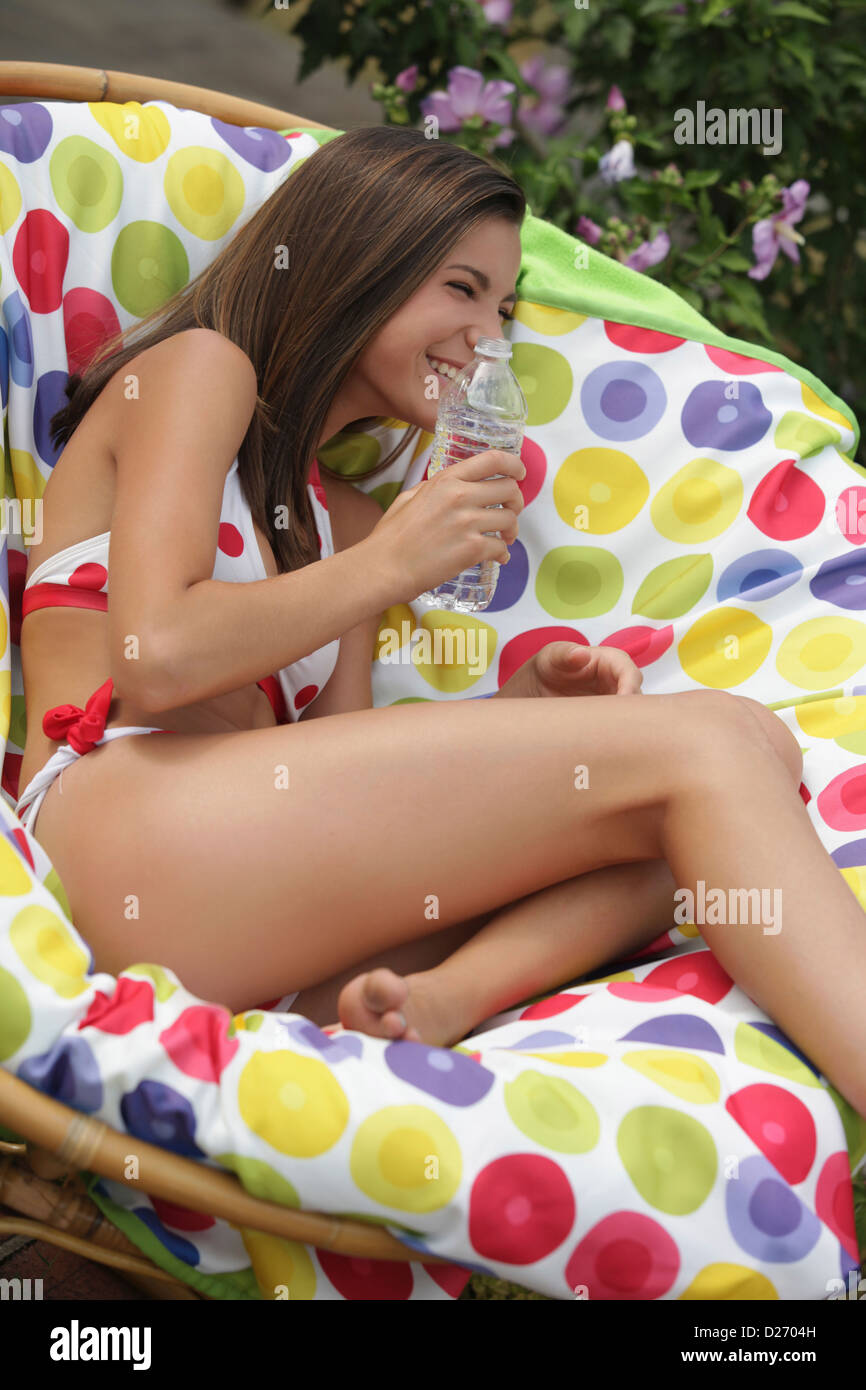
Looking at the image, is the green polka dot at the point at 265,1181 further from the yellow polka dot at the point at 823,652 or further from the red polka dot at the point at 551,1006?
the yellow polka dot at the point at 823,652

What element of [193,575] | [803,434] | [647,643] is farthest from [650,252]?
[193,575]

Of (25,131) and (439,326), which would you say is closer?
(439,326)

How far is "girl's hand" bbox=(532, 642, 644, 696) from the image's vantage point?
1.25 meters

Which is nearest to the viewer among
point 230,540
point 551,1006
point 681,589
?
point 551,1006

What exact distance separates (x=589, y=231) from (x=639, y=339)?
1.64 feet

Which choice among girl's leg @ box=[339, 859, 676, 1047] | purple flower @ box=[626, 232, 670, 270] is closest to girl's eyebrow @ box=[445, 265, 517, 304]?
girl's leg @ box=[339, 859, 676, 1047]

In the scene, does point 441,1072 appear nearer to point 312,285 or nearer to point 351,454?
point 312,285

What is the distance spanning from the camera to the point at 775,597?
151cm

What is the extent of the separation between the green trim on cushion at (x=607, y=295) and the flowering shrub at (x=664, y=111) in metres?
0.33

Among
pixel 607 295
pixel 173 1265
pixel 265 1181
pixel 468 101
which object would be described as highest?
pixel 468 101

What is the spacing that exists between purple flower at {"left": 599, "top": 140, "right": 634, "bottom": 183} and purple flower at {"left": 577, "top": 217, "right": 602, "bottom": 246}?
8cm

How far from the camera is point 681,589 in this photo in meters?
1.55

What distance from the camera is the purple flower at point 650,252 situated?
2.02 m
